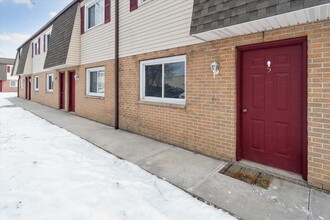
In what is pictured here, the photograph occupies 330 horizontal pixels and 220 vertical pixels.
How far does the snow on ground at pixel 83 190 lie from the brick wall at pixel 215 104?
170 cm

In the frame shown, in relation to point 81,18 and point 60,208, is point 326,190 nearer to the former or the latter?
point 60,208

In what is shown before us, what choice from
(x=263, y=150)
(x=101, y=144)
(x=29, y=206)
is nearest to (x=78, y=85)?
(x=101, y=144)

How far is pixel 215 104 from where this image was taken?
450cm

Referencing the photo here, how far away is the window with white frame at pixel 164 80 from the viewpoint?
5.43 m

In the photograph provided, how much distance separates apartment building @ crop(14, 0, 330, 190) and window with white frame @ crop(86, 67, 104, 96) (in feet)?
2.73

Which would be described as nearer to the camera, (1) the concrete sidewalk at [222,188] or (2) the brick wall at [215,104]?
(1) the concrete sidewalk at [222,188]

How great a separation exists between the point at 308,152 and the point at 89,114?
8.64 metres

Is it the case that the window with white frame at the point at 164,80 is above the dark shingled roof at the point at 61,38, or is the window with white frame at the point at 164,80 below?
below

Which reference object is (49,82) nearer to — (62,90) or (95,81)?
(62,90)

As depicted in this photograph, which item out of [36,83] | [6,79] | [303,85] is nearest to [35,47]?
[36,83]

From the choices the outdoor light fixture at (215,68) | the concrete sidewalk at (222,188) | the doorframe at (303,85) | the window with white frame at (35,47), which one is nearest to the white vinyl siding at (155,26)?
the outdoor light fixture at (215,68)

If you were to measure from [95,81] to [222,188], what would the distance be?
7961 millimetres

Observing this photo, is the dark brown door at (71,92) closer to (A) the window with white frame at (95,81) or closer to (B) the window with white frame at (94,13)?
(A) the window with white frame at (95,81)

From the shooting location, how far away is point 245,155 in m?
4.32
